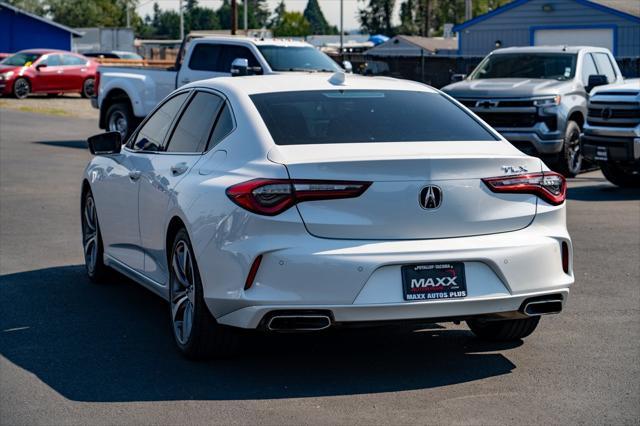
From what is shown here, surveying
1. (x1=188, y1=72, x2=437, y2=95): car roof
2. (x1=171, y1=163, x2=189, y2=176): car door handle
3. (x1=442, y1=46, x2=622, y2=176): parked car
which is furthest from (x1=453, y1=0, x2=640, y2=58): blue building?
(x1=171, y1=163, x2=189, y2=176): car door handle

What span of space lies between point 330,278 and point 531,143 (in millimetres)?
12424

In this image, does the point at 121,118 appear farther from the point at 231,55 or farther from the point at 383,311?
the point at 383,311

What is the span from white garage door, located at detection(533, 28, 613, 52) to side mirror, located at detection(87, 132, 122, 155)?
33830mm

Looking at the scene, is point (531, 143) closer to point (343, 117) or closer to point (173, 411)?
point (343, 117)

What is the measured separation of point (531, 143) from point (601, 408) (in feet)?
40.5

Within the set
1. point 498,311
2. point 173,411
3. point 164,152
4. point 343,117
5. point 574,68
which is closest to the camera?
point 173,411

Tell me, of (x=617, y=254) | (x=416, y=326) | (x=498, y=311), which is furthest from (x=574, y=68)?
(x=498, y=311)

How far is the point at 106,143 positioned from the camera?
28.4 feet

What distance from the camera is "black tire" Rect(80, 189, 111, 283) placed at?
916 centimetres

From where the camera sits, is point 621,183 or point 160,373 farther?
point 621,183

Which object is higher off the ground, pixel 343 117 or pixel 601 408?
pixel 343 117

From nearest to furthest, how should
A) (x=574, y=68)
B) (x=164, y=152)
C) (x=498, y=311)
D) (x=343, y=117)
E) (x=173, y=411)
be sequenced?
(x=173, y=411) → (x=498, y=311) → (x=343, y=117) → (x=164, y=152) → (x=574, y=68)

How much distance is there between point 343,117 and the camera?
7.00 m

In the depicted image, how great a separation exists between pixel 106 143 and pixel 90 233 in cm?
106
